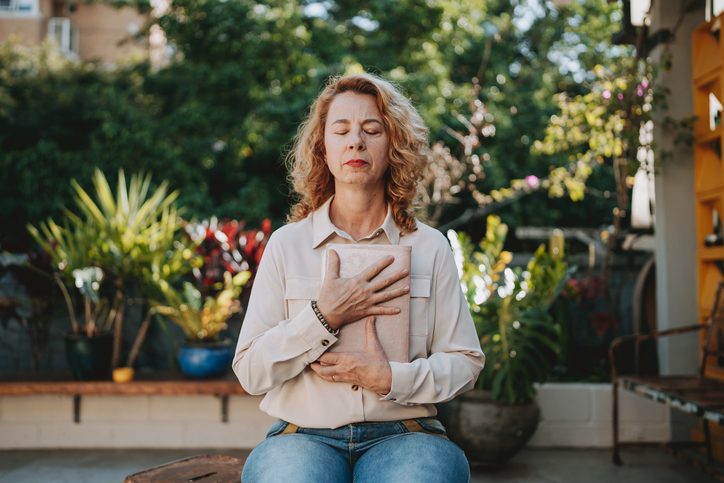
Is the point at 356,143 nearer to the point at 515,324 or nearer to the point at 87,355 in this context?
the point at 515,324

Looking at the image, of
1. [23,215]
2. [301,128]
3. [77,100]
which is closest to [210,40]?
[77,100]

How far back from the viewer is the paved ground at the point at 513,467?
8.89 feet

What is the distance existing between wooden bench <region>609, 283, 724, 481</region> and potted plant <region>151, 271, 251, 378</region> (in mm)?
2108

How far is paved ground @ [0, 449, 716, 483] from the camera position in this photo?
2.71 metres

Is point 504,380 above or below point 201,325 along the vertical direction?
below

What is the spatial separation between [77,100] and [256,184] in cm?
408

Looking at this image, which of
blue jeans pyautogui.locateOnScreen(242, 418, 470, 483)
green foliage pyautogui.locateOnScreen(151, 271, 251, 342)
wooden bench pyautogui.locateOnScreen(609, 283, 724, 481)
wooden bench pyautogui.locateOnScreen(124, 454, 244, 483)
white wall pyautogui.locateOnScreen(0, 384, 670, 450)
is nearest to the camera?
blue jeans pyautogui.locateOnScreen(242, 418, 470, 483)

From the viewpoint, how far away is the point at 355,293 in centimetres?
121

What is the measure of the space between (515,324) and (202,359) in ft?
5.62

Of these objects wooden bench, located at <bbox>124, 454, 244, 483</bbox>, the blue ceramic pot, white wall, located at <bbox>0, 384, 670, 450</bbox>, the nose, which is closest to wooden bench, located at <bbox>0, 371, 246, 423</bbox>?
the blue ceramic pot

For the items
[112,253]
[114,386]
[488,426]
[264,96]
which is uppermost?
[264,96]

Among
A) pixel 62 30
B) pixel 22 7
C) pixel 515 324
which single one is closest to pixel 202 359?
pixel 515 324

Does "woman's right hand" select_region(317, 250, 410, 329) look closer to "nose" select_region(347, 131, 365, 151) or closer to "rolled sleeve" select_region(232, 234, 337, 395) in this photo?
"rolled sleeve" select_region(232, 234, 337, 395)

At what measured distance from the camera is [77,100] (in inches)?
399
